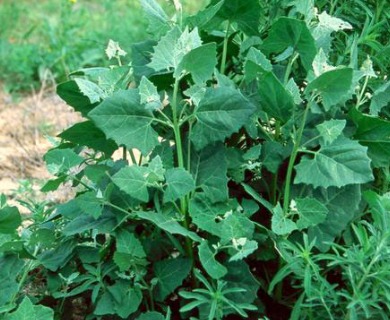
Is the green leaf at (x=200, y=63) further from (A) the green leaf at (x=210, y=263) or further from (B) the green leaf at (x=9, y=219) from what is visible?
(B) the green leaf at (x=9, y=219)

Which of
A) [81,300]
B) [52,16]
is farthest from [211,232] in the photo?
[52,16]

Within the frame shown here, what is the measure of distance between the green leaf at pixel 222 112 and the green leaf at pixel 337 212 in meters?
0.37

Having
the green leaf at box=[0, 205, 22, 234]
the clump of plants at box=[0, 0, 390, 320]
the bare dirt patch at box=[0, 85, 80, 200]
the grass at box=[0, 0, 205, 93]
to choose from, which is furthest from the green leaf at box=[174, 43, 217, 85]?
the grass at box=[0, 0, 205, 93]

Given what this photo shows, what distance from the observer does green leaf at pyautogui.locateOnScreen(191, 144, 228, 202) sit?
2.73 m

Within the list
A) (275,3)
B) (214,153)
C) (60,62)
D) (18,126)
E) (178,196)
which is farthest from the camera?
(60,62)

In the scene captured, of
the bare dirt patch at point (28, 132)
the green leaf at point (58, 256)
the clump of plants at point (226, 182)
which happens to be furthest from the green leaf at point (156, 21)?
the bare dirt patch at point (28, 132)

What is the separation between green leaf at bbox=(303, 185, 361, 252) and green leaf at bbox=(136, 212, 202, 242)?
1.26 ft

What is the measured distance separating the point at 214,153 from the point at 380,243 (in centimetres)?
62

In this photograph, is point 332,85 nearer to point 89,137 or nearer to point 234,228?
point 234,228

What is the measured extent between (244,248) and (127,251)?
1.21 ft

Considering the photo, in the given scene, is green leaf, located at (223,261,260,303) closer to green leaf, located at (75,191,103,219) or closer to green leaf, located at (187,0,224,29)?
green leaf, located at (75,191,103,219)

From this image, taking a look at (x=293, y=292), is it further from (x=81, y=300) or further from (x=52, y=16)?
(x=52, y=16)

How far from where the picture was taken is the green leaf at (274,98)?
263cm

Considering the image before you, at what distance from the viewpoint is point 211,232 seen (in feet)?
8.68
